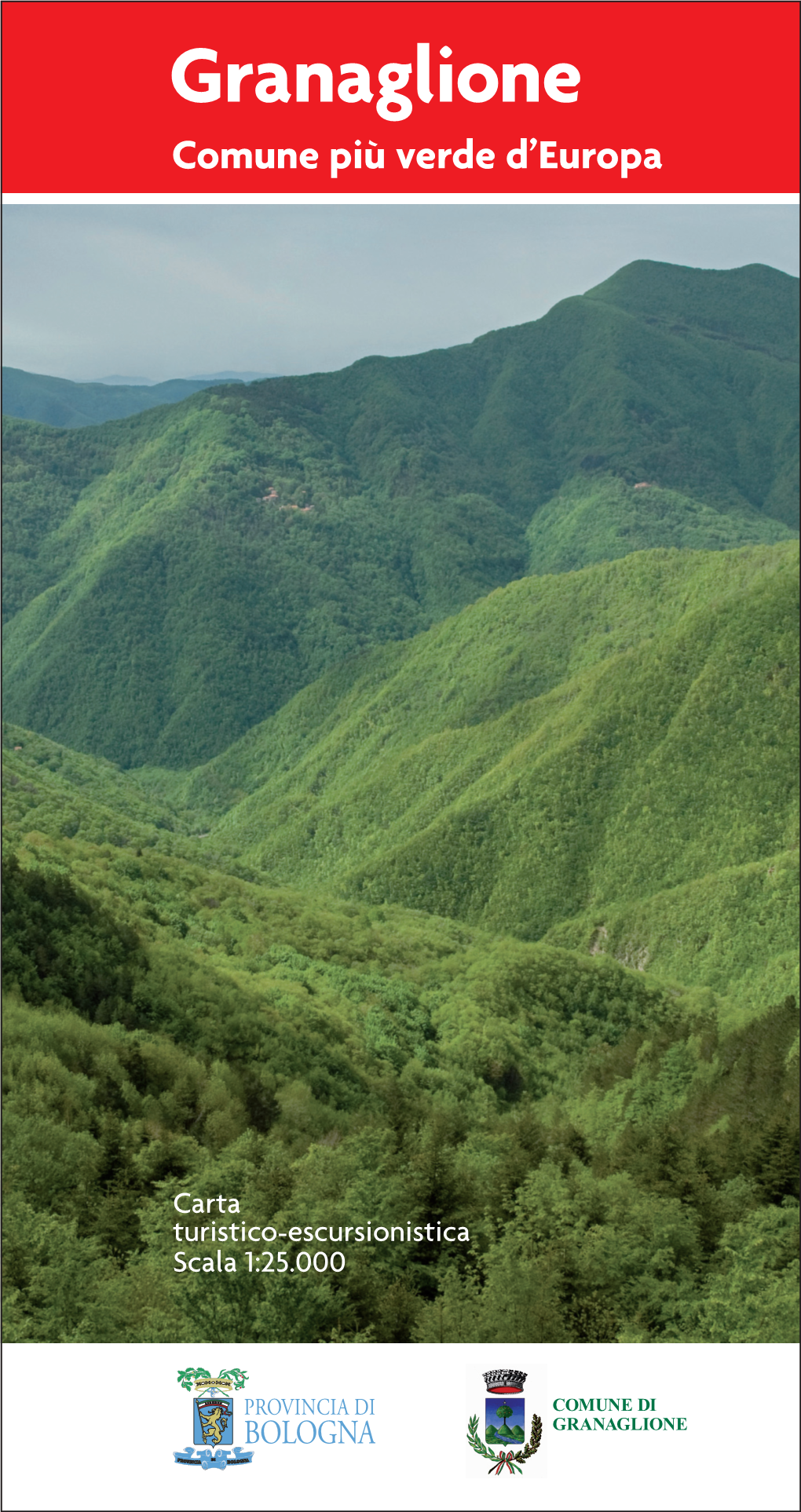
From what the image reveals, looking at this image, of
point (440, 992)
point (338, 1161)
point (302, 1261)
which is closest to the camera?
point (302, 1261)

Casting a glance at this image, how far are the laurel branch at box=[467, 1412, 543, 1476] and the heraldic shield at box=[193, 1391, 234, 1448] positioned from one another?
2513 mm

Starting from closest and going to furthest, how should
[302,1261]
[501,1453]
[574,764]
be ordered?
[501,1453]
[302,1261]
[574,764]

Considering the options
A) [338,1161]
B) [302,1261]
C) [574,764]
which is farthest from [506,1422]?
[574,764]

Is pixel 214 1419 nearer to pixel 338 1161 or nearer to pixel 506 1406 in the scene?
pixel 506 1406

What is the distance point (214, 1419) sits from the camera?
13.8 meters

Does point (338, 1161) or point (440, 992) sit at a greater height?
point (440, 992)

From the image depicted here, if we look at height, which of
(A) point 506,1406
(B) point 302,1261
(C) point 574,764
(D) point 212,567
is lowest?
(A) point 506,1406

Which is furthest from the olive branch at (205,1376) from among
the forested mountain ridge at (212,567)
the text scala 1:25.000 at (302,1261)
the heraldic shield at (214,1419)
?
the forested mountain ridge at (212,567)

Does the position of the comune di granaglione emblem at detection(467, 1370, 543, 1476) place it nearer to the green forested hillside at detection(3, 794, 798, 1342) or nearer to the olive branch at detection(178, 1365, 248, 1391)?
the green forested hillside at detection(3, 794, 798, 1342)

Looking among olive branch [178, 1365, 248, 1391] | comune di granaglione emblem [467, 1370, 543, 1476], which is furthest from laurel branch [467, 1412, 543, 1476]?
olive branch [178, 1365, 248, 1391]

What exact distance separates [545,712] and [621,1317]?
3146 inches

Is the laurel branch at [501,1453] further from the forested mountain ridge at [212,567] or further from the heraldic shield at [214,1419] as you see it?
the forested mountain ridge at [212,567]

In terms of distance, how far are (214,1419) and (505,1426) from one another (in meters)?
3.06

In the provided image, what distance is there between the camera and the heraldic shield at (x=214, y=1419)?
13695mm
